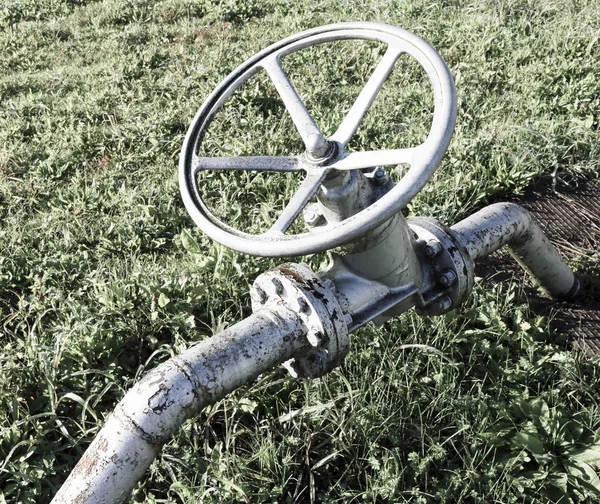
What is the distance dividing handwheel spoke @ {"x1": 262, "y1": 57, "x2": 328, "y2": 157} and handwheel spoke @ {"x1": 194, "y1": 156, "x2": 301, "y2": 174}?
2.7 inches

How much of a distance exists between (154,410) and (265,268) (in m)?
1.13

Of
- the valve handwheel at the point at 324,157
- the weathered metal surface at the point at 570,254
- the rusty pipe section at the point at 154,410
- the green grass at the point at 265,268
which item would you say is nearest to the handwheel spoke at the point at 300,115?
the valve handwheel at the point at 324,157

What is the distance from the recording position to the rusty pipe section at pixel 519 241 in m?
2.04

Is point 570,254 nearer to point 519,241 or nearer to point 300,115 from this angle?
point 519,241

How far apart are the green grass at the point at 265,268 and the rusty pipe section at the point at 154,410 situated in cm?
40

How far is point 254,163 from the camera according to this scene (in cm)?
162

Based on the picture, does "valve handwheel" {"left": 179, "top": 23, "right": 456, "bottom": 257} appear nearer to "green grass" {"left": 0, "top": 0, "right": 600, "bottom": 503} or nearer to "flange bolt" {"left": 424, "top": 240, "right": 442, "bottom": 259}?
"flange bolt" {"left": 424, "top": 240, "right": 442, "bottom": 259}

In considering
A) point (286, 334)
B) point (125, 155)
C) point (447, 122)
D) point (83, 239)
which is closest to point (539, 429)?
point (286, 334)

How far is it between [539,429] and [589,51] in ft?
8.61

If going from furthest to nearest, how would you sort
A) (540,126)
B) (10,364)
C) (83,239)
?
(540,126) < (83,239) < (10,364)

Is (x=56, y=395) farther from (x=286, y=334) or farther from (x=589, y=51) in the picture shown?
(x=589, y=51)

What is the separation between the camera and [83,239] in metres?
2.89

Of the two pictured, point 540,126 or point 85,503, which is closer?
point 85,503

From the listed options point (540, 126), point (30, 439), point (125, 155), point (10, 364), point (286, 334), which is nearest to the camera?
point (286, 334)
